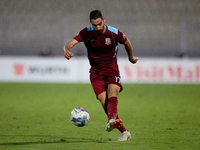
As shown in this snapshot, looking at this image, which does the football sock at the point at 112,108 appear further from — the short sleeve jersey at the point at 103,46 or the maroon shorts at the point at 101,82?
the short sleeve jersey at the point at 103,46

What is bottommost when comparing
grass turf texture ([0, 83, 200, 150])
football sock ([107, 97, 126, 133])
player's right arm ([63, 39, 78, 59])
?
grass turf texture ([0, 83, 200, 150])

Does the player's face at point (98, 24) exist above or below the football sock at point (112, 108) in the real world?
above

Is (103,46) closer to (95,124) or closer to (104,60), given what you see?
(104,60)

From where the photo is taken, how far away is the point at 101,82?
5691 millimetres

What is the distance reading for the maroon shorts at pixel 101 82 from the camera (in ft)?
18.5

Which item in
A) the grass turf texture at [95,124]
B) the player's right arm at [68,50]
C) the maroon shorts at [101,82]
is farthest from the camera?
the maroon shorts at [101,82]

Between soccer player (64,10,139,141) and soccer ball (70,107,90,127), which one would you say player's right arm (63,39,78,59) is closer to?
soccer player (64,10,139,141)

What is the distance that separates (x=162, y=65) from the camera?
19375 millimetres

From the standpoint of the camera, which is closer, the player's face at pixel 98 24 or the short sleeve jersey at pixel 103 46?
the player's face at pixel 98 24

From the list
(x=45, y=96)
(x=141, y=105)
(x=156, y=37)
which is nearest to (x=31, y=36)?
(x=156, y=37)

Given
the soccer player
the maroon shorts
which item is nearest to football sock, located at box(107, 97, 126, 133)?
the soccer player

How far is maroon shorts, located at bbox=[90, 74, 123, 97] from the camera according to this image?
563 cm

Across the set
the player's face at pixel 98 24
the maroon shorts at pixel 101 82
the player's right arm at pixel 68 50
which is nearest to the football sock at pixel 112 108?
the maroon shorts at pixel 101 82

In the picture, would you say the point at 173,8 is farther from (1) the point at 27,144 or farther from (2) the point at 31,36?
(1) the point at 27,144
